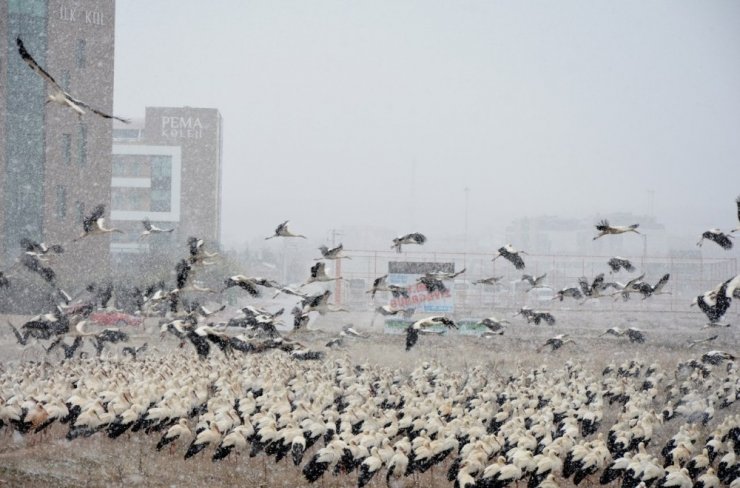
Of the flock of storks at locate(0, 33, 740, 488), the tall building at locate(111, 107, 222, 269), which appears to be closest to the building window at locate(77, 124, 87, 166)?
the tall building at locate(111, 107, 222, 269)

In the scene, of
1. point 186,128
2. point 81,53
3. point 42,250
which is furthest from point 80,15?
point 42,250

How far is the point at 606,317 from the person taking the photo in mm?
41250

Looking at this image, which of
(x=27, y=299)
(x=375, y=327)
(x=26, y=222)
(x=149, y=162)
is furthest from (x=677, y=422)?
(x=149, y=162)

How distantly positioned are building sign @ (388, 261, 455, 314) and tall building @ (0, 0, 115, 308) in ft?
64.1

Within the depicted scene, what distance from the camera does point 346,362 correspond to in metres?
19.9

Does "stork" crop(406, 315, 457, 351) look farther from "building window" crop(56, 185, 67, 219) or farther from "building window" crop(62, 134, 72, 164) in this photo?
"building window" crop(62, 134, 72, 164)

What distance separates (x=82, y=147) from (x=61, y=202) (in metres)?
3.29

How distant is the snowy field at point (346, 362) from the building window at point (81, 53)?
18737 millimetres

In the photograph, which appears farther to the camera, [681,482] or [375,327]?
[375,327]

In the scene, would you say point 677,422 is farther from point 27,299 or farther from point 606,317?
point 27,299

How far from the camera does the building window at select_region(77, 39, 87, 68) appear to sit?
43781 mm

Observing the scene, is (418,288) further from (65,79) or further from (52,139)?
(65,79)

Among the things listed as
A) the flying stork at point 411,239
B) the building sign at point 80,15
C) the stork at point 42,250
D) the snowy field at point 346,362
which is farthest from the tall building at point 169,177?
the flying stork at point 411,239

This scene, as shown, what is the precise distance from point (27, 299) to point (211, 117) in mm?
37729
